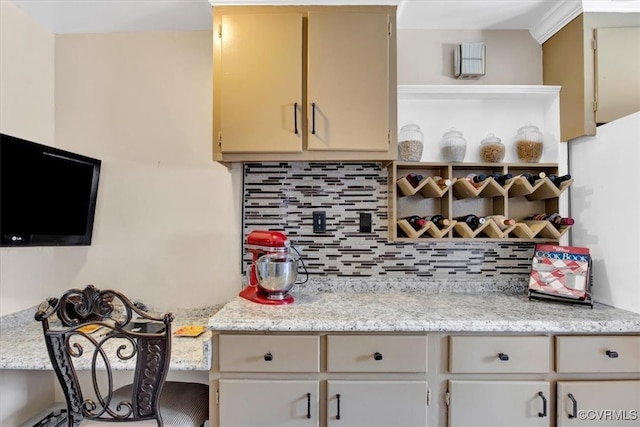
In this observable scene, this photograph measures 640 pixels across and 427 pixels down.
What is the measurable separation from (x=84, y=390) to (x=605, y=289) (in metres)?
2.77

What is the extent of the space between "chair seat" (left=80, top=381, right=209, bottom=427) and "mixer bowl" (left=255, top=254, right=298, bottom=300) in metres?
0.51

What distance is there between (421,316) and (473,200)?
2.86 ft

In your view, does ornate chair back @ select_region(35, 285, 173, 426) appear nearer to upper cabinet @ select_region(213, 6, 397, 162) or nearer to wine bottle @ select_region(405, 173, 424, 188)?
upper cabinet @ select_region(213, 6, 397, 162)

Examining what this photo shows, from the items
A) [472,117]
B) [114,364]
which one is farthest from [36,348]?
[472,117]

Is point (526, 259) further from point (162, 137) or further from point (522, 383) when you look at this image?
point (162, 137)

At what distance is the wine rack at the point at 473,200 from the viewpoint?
A: 1787mm

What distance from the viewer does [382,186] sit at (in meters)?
1.98

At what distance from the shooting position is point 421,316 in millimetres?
1444

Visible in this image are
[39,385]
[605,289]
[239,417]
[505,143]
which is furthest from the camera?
[505,143]

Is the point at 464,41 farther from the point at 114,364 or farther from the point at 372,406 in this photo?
the point at 114,364

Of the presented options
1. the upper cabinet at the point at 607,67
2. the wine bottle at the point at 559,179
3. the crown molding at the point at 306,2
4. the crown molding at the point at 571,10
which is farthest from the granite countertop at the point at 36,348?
the crown molding at the point at 571,10

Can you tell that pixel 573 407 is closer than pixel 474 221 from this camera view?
Yes

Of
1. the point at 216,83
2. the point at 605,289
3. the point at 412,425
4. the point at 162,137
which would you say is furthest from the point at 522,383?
the point at 162,137

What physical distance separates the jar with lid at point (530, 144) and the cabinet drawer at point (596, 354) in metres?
0.95
